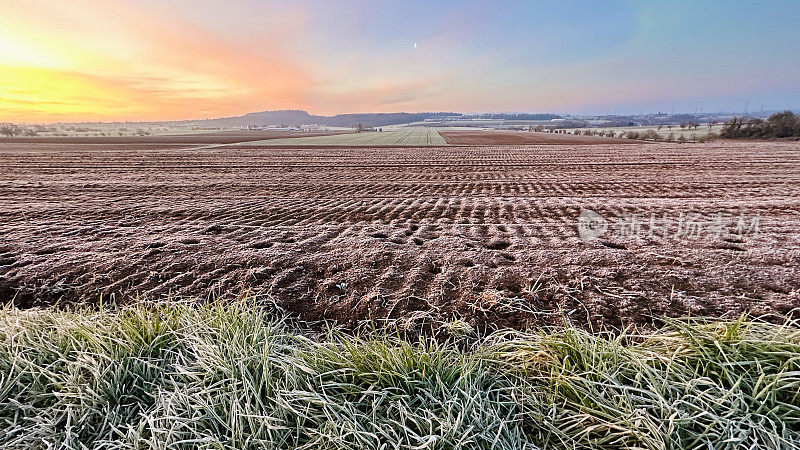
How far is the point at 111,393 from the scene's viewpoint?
7.05 ft

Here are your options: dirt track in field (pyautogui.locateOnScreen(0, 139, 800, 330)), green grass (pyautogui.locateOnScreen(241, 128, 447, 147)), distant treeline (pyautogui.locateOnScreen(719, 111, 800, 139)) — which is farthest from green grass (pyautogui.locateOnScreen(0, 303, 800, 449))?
distant treeline (pyautogui.locateOnScreen(719, 111, 800, 139))

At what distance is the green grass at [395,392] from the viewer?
72.6 inches

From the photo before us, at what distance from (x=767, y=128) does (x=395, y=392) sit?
2053 inches

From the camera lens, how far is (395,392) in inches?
84.9

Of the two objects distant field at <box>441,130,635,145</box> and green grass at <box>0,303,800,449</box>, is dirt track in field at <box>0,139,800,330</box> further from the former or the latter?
distant field at <box>441,130,635,145</box>

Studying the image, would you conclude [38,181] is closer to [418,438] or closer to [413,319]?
[413,319]

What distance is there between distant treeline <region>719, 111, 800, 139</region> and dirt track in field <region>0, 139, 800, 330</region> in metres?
38.1

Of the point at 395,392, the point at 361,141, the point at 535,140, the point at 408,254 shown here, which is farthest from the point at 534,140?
the point at 395,392

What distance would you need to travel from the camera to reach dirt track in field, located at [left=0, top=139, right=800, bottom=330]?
3373mm

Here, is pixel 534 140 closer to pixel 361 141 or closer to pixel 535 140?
pixel 535 140

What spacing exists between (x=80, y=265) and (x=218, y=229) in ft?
6.43

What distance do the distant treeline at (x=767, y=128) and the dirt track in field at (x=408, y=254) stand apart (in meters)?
38.1

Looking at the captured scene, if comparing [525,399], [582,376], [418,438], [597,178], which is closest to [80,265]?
[418,438]

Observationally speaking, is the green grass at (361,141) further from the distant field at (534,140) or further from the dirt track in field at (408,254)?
the dirt track in field at (408,254)
